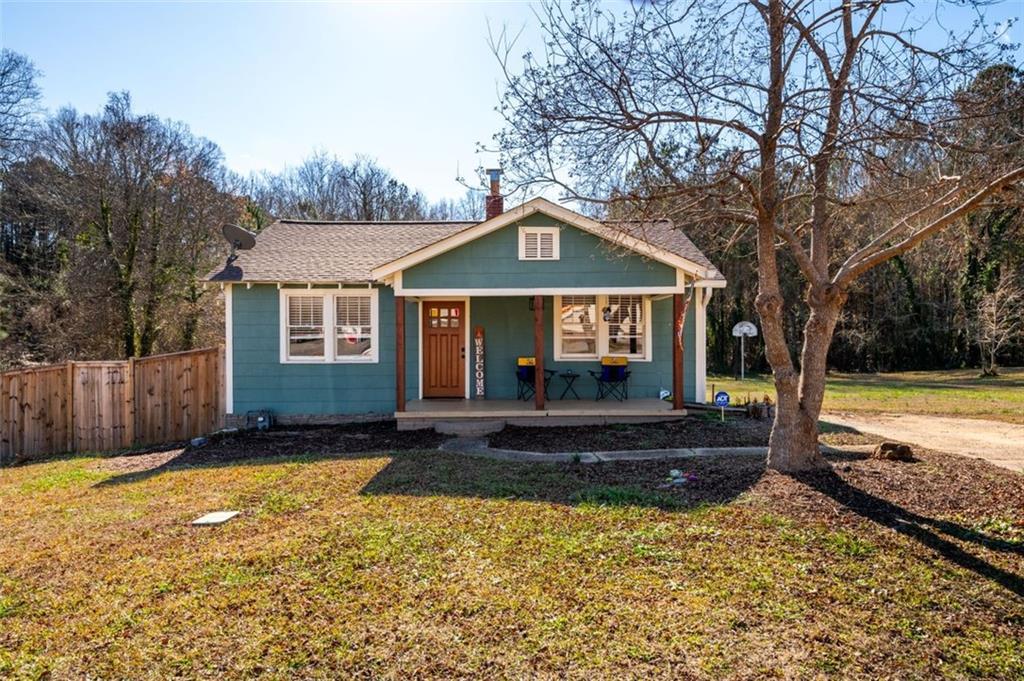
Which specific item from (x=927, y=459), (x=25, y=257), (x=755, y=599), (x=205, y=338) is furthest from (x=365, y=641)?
(x=25, y=257)

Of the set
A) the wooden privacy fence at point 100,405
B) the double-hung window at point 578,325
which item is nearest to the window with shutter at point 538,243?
the double-hung window at point 578,325

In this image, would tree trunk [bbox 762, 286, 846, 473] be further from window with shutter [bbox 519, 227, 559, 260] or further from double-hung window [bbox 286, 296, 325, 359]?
double-hung window [bbox 286, 296, 325, 359]

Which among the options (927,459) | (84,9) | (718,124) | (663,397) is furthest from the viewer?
(663,397)

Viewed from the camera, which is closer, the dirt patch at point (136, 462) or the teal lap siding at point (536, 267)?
the dirt patch at point (136, 462)

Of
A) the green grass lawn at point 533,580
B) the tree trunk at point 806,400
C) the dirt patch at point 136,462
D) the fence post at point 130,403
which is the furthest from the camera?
the fence post at point 130,403

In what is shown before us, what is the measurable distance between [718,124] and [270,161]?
96.2ft

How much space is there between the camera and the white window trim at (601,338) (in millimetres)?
11227

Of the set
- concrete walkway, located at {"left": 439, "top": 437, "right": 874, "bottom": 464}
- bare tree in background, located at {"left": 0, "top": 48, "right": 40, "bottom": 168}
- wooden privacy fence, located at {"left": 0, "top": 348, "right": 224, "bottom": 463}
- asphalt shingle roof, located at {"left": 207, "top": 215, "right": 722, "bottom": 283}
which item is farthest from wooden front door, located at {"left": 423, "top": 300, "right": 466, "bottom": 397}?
bare tree in background, located at {"left": 0, "top": 48, "right": 40, "bottom": 168}

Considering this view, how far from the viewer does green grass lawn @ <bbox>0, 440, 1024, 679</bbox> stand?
2.88m

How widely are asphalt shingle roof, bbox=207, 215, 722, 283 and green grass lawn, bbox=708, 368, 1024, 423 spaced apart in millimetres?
6192

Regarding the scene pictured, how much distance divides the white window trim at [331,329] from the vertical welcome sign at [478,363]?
6.06 feet

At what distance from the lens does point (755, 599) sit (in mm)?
3424

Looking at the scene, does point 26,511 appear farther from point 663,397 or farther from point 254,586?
point 663,397

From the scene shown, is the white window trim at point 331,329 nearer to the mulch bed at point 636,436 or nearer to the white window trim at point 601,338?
the mulch bed at point 636,436
